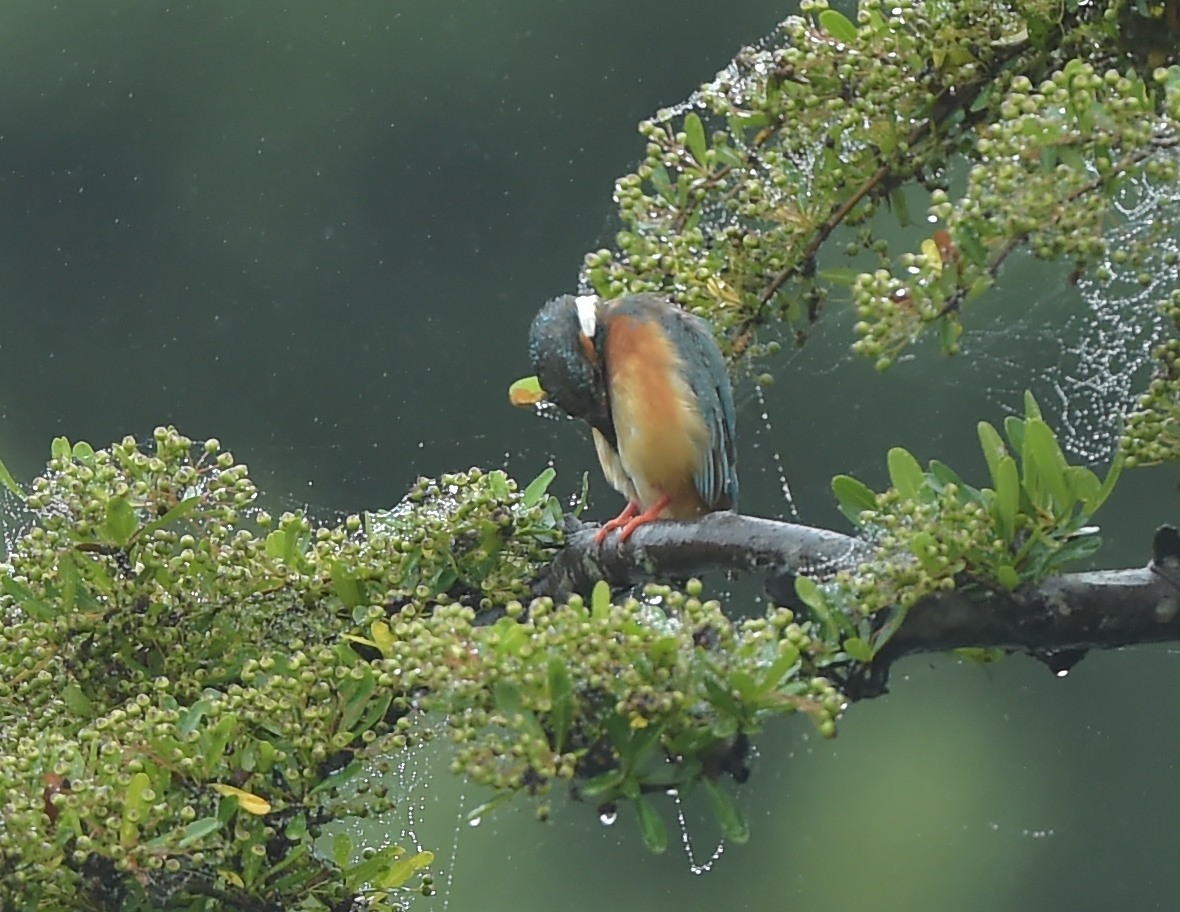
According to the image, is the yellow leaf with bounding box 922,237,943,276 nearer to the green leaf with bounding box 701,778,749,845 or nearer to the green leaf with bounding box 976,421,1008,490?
the green leaf with bounding box 976,421,1008,490

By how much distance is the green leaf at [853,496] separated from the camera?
1.21 m

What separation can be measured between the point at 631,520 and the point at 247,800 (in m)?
0.35

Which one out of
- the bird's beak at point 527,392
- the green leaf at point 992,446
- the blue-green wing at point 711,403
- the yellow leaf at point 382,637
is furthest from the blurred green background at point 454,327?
the green leaf at point 992,446

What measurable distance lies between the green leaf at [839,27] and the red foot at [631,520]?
34cm

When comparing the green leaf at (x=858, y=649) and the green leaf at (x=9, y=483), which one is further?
the green leaf at (x=9, y=483)

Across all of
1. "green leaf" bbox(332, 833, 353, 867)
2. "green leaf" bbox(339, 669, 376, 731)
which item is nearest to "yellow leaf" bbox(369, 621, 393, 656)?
"green leaf" bbox(339, 669, 376, 731)

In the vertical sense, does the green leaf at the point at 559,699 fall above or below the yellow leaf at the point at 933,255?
below

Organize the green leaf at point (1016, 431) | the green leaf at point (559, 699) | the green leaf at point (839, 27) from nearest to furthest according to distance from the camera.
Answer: the green leaf at point (559, 699) < the green leaf at point (1016, 431) < the green leaf at point (839, 27)

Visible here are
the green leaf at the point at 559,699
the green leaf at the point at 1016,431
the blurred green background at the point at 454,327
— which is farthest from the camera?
the blurred green background at the point at 454,327

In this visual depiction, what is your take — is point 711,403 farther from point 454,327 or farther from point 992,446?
point 454,327

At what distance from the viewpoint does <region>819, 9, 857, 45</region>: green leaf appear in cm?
126

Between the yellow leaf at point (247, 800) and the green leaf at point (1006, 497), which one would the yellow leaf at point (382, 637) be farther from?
the green leaf at point (1006, 497)

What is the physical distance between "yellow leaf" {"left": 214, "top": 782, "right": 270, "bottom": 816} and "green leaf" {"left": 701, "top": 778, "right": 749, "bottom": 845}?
0.28 m

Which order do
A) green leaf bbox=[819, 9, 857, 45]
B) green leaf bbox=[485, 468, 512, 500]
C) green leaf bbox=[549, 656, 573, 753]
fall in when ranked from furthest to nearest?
1. green leaf bbox=[485, 468, 512, 500]
2. green leaf bbox=[819, 9, 857, 45]
3. green leaf bbox=[549, 656, 573, 753]
